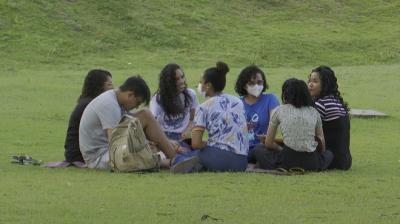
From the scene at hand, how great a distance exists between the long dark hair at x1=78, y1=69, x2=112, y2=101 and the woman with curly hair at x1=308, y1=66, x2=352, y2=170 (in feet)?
8.69

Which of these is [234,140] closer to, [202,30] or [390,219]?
[390,219]

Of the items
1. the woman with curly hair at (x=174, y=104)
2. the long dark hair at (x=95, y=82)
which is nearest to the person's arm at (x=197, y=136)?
the woman with curly hair at (x=174, y=104)

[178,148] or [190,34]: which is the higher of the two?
[190,34]

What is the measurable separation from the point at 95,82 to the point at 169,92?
969 mm

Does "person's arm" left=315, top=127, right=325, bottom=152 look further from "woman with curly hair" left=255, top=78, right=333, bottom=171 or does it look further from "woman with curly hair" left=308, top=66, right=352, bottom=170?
"woman with curly hair" left=308, top=66, right=352, bottom=170

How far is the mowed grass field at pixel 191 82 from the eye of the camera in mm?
8516

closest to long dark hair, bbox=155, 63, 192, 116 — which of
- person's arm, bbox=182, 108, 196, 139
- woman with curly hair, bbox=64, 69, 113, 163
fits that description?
person's arm, bbox=182, 108, 196, 139

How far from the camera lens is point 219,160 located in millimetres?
10984

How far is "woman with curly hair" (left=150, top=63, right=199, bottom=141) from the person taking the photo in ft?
39.2

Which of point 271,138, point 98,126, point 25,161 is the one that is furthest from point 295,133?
point 25,161

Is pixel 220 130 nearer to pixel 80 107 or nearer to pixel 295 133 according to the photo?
pixel 295 133

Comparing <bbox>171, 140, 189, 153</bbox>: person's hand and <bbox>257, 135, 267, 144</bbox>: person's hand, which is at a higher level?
<bbox>257, 135, 267, 144</bbox>: person's hand

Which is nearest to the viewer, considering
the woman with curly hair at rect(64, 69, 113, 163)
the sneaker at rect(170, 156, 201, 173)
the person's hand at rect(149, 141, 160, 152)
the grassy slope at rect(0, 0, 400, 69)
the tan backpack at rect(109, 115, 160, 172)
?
the tan backpack at rect(109, 115, 160, 172)

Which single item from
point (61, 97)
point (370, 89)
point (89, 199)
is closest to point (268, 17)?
point (370, 89)
